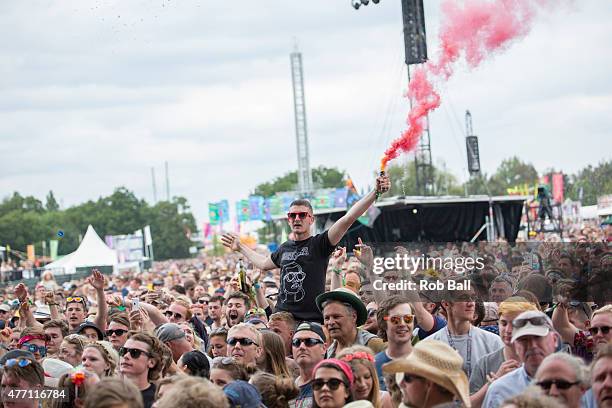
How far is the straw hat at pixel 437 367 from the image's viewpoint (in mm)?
5152

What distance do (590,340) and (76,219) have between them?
123 metres

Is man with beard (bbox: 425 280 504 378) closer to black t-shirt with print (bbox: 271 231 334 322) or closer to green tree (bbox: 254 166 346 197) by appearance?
black t-shirt with print (bbox: 271 231 334 322)

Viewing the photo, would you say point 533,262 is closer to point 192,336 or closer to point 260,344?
point 260,344

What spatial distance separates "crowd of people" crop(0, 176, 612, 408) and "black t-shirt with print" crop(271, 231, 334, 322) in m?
0.01

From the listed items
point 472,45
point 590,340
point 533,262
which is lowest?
point 590,340

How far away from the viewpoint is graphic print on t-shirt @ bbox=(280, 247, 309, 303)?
8742 millimetres

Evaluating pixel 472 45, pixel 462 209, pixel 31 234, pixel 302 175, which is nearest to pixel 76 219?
pixel 31 234

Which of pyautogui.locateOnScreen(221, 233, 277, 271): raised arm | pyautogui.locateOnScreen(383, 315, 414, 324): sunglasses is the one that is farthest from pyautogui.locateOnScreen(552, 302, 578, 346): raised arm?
pyautogui.locateOnScreen(221, 233, 277, 271): raised arm

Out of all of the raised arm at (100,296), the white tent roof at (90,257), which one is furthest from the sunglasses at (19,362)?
the white tent roof at (90,257)

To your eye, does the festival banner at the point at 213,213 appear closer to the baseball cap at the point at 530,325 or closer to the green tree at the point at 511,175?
the green tree at the point at 511,175

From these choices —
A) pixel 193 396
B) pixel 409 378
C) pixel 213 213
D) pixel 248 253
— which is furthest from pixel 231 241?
pixel 213 213

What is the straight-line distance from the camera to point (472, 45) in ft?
47.5

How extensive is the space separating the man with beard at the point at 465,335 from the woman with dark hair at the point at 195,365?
159 centimetres

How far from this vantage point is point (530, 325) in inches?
228
